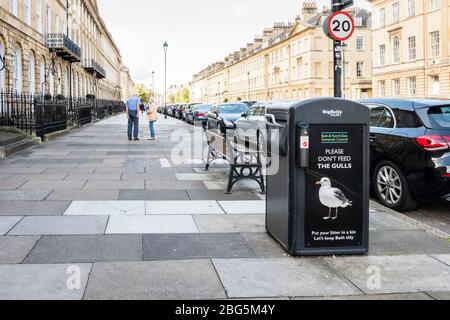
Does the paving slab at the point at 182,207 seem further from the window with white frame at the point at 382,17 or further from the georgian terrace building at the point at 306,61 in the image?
the georgian terrace building at the point at 306,61

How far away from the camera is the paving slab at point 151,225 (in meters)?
5.88

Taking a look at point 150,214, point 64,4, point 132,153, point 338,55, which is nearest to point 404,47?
point 64,4

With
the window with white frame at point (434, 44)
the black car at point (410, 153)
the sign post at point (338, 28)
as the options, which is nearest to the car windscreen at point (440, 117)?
the black car at point (410, 153)

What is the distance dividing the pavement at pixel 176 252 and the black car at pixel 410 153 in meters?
0.60

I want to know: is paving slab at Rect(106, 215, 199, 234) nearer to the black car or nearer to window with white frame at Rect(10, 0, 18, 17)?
the black car

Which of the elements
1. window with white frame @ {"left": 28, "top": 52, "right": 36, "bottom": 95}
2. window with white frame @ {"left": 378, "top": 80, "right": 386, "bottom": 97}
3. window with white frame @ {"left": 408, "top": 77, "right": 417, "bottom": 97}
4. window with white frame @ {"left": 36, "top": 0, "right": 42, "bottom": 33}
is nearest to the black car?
window with white frame @ {"left": 28, "top": 52, "right": 36, "bottom": 95}

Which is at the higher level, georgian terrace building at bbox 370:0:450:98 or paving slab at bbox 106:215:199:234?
georgian terrace building at bbox 370:0:450:98

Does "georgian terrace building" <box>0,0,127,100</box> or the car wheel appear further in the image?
"georgian terrace building" <box>0,0,127,100</box>

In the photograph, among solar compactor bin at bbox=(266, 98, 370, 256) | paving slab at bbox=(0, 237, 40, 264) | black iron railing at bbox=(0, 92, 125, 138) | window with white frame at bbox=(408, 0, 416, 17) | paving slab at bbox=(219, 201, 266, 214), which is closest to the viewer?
paving slab at bbox=(0, 237, 40, 264)

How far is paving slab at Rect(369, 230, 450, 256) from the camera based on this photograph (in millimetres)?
5230

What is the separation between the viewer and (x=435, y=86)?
4938 centimetres

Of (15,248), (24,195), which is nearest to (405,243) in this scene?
(15,248)

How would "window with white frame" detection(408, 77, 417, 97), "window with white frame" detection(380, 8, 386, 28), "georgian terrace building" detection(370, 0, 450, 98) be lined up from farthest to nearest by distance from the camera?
"window with white frame" detection(380, 8, 386, 28)
"window with white frame" detection(408, 77, 417, 97)
"georgian terrace building" detection(370, 0, 450, 98)
